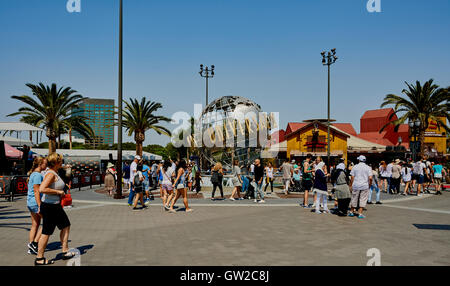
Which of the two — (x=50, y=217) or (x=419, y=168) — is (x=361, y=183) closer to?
(x=50, y=217)

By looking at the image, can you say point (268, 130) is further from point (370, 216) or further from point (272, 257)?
point (272, 257)

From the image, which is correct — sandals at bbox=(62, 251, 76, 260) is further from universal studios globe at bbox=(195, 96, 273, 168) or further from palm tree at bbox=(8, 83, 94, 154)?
palm tree at bbox=(8, 83, 94, 154)

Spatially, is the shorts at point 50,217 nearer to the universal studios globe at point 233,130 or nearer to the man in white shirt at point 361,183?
the man in white shirt at point 361,183

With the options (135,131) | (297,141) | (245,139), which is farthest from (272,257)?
(297,141)

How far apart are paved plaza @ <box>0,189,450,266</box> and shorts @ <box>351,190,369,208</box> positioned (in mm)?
457

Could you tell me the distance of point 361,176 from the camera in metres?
9.64

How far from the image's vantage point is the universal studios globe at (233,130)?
69.1ft

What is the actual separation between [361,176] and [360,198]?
65 centimetres

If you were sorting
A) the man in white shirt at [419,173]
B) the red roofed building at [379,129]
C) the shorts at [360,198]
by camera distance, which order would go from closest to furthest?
the shorts at [360,198], the man in white shirt at [419,173], the red roofed building at [379,129]

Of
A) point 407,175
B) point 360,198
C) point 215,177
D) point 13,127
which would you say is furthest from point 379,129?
point 13,127

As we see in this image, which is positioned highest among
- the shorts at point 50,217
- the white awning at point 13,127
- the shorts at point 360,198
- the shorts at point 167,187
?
the white awning at point 13,127

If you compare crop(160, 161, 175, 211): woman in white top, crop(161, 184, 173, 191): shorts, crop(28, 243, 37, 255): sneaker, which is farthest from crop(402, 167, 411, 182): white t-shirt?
crop(28, 243, 37, 255): sneaker

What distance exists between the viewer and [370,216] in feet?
31.7

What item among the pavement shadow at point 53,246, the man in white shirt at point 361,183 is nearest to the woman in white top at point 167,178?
the pavement shadow at point 53,246
